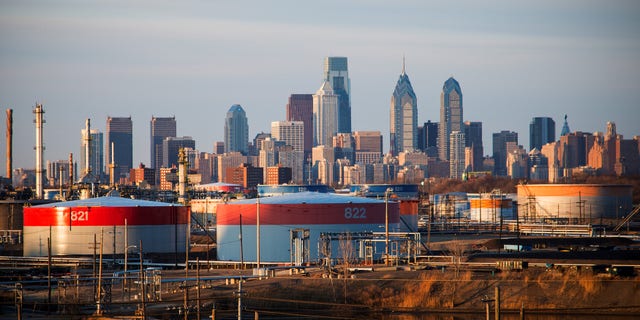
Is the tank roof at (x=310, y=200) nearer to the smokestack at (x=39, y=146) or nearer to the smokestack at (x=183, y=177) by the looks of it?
the smokestack at (x=183, y=177)

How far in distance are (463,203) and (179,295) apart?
120 metres

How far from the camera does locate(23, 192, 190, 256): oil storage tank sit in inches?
2825

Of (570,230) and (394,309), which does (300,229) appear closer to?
(394,309)

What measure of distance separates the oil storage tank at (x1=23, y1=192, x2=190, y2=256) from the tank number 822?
10.5m

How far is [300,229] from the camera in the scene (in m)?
67.9

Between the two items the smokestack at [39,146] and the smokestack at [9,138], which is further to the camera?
the smokestack at [9,138]

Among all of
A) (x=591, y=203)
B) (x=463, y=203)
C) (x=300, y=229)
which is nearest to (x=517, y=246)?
(x=300, y=229)

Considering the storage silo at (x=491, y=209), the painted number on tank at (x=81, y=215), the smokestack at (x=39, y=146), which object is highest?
the smokestack at (x=39, y=146)

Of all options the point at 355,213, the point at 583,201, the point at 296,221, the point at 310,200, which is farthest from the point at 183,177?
the point at 583,201

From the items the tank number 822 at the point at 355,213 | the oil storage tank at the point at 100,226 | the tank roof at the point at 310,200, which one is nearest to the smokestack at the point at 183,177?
the oil storage tank at the point at 100,226

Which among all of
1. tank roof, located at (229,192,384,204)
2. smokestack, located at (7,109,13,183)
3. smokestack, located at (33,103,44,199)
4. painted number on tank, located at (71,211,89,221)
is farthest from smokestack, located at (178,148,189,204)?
tank roof, located at (229,192,384,204)

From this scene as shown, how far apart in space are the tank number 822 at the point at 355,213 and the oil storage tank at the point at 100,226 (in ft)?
34.3

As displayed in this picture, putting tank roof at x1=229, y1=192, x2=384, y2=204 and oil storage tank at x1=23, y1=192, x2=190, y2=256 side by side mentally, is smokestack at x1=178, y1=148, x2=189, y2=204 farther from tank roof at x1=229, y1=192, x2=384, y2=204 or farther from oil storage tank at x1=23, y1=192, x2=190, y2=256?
tank roof at x1=229, y1=192, x2=384, y2=204

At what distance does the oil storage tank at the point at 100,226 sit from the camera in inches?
2825
